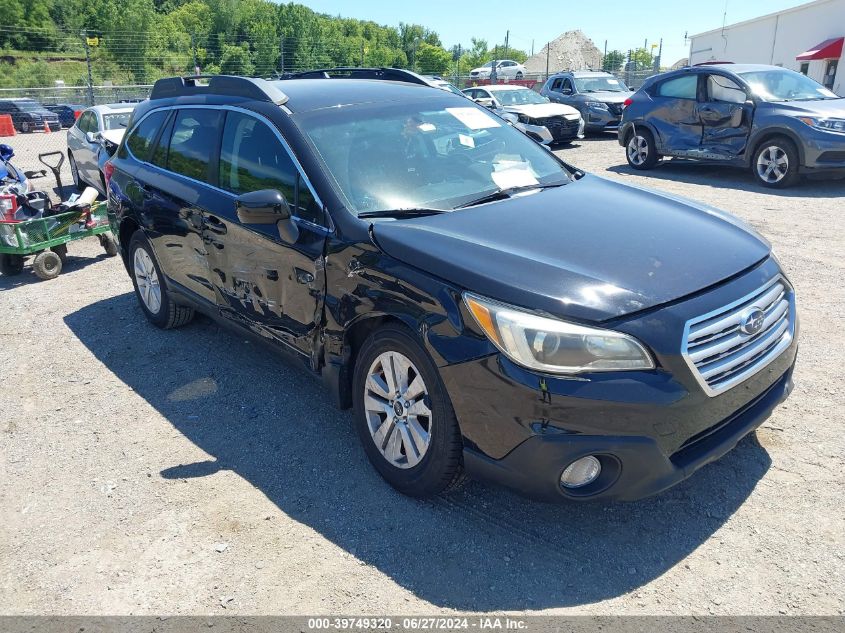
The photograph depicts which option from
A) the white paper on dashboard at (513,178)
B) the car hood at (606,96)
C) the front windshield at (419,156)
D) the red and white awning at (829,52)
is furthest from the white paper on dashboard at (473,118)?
the red and white awning at (829,52)

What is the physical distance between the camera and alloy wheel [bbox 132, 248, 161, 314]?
5406 mm

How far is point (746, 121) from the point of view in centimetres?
1016

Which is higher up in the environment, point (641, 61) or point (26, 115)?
point (641, 61)

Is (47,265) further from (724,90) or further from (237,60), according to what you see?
(237,60)

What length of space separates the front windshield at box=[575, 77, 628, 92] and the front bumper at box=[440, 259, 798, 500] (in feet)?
55.9

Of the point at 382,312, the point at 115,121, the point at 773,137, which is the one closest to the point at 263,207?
the point at 382,312

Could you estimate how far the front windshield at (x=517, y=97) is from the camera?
680 inches

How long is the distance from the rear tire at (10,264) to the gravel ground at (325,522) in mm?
3574

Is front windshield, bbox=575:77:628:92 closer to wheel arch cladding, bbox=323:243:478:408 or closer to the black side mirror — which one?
the black side mirror

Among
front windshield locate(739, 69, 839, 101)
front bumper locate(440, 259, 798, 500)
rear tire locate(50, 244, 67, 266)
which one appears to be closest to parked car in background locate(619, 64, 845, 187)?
front windshield locate(739, 69, 839, 101)

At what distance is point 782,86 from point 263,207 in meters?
9.90

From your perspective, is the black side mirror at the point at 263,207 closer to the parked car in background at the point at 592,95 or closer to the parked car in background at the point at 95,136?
the parked car in background at the point at 95,136

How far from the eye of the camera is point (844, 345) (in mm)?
4633

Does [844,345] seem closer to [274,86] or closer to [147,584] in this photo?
[274,86]
